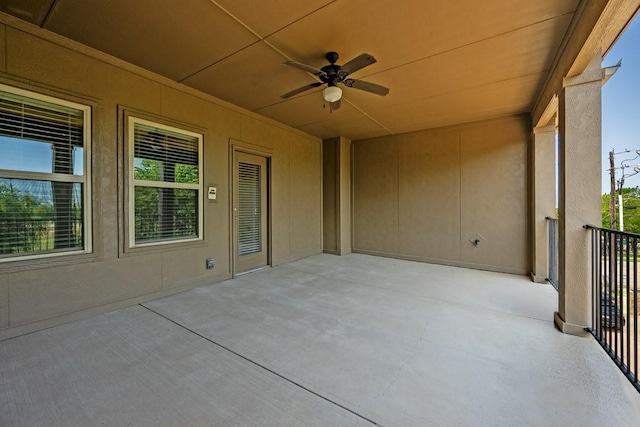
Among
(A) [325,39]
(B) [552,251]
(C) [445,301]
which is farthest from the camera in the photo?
(B) [552,251]

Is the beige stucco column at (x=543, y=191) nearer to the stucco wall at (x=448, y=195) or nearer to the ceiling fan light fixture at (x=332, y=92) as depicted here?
the stucco wall at (x=448, y=195)

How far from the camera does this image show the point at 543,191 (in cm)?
411

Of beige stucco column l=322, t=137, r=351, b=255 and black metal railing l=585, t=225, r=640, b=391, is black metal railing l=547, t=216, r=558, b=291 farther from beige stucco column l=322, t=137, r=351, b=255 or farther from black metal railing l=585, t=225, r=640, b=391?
beige stucco column l=322, t=137, r=351, b=255

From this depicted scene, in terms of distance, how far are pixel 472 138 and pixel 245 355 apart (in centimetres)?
520

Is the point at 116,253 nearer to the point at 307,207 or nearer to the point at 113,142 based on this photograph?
the point at 113,142

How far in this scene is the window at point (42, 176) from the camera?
7.79 ft

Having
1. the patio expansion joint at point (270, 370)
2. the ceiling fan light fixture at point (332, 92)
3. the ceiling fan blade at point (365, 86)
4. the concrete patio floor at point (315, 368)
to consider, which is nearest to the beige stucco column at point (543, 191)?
the concrete patio floor at point (315, 368)

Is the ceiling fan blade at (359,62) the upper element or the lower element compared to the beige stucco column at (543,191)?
upper

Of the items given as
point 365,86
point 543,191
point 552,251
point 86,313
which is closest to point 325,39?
point 365,86

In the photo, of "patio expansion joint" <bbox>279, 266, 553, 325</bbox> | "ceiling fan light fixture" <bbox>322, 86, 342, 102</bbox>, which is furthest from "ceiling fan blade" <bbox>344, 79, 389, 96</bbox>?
"patio expansion joint" <bbox>279, 266, 553, 325</bbox>

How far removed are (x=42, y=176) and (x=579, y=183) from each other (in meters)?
5.16

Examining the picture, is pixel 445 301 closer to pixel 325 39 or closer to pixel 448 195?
pixel 448 195

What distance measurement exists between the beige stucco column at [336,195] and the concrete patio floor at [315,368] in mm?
3047

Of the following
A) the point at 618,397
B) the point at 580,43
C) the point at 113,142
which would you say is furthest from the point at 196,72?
the point at 618,397
